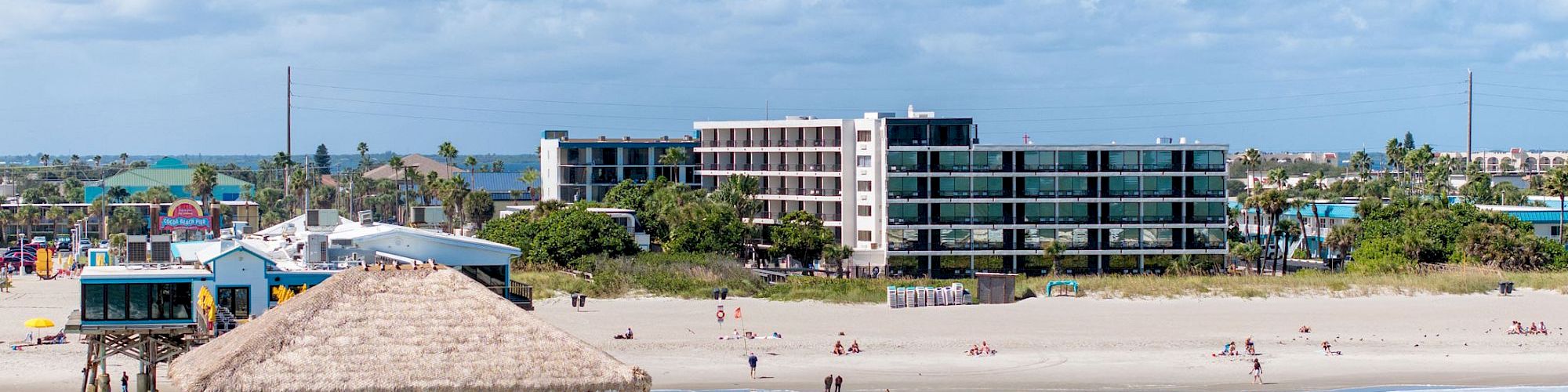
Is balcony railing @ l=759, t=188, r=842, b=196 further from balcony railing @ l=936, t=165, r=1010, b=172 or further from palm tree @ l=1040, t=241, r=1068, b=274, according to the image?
palm tree @ l=1040, t=241, r=1068, b=274

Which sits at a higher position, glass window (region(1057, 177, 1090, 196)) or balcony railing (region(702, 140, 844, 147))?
balcony railing (region(702, 140, 844, 147))

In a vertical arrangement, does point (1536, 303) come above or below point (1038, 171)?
below

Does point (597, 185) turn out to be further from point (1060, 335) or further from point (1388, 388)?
point (1388, 388)

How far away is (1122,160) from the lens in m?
79.7

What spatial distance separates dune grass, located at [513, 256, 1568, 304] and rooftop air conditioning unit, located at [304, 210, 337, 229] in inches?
374

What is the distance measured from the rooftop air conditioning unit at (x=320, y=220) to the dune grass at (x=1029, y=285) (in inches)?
374

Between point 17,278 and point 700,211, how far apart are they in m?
31.5

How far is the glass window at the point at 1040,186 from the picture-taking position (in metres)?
79.3

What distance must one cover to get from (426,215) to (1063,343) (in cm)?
2997

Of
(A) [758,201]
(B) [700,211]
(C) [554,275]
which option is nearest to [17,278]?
(C) [554,275]

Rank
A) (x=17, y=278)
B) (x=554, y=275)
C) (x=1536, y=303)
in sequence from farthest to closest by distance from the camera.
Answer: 1. (x=17, y=278)
2. (x=554, y=275)
3. (x=1536, y=303)

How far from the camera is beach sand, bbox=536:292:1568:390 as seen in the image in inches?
1757

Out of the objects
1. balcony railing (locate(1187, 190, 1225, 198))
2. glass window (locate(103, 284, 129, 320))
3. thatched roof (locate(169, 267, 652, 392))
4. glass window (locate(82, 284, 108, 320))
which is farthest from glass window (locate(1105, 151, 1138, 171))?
thatched roof (locate(169, 267, 652, 392))

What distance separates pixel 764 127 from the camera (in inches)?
3730
